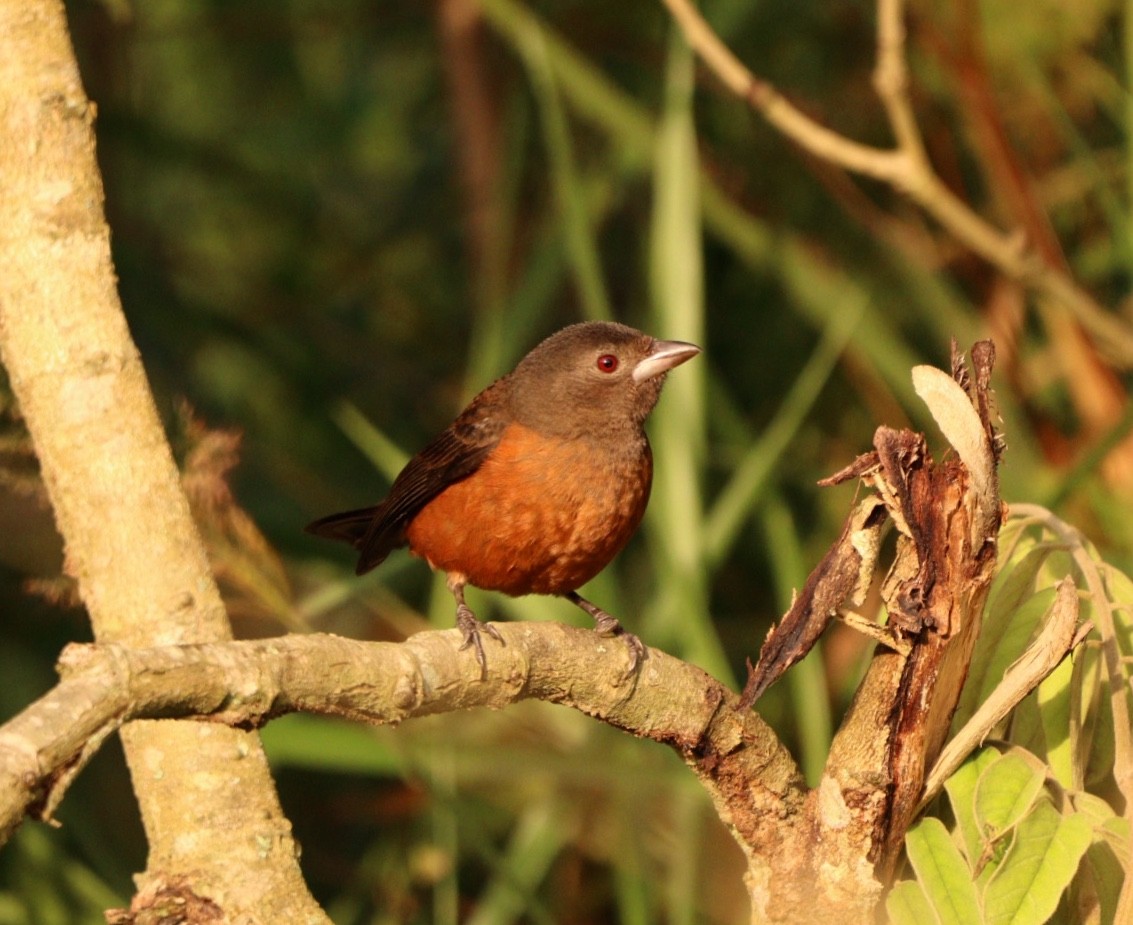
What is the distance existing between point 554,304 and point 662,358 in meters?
2.59

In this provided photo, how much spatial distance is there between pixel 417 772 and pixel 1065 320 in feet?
9.64

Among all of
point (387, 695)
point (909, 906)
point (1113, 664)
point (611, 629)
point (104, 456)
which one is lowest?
point (611, 629)

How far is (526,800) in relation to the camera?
5.73m

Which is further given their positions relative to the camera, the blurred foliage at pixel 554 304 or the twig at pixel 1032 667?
the blurred foliage at pixel 554 304

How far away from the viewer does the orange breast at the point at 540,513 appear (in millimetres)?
4023

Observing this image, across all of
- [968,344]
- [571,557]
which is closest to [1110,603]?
[571,557]

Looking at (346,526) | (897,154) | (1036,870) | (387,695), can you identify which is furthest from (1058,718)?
(346,526)

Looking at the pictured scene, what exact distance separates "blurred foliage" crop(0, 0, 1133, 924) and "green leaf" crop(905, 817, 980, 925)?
200cm

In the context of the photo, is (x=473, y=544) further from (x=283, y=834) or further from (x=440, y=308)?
(x=440, y=308)

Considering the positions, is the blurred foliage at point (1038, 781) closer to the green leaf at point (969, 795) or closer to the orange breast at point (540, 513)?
the green leaf at point (969, 795)

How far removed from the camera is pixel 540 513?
4035 millimetres

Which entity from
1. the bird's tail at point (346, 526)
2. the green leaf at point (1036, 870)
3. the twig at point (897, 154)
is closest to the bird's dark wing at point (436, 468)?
the bird's tail at point (346, 526)

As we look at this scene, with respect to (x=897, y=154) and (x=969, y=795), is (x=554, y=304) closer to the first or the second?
(x=897, y=154)

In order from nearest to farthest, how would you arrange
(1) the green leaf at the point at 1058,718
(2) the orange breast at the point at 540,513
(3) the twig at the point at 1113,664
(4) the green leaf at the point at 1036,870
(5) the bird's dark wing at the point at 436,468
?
(4) the green leaf at the point at 1036,870
(3) the twig at the point at 1113,664
(1) the green leaf at the point at 1058,718
(2) the orange breast at the point at 540,513
(5) the bird's dark wing at the point at 436,468
